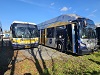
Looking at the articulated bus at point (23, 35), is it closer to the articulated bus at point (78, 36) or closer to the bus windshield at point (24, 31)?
the bus windshield at point (24, 31)

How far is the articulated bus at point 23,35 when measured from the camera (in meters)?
16.5

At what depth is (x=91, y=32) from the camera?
1372cm

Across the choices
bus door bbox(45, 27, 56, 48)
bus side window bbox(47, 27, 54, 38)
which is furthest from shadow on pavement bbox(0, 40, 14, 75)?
bus side window bbox(47, 27, 54, 38)

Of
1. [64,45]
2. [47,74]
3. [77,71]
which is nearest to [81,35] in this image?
[64,45]

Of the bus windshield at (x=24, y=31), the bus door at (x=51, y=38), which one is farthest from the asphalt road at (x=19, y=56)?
the bus door at (x=51, y=38)

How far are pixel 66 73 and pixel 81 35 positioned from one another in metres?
5.60

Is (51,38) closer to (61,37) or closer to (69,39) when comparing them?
(61,37)

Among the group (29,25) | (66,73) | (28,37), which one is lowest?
(66,73)

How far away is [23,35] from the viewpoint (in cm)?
1692

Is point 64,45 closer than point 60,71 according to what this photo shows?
No

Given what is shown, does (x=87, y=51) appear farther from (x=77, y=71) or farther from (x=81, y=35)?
(x=77, y=71)

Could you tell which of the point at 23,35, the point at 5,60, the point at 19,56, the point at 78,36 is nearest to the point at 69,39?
the point at 78,36

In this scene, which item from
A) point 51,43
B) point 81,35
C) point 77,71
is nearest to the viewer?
point 77,71

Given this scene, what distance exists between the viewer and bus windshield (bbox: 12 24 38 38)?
16.5m
